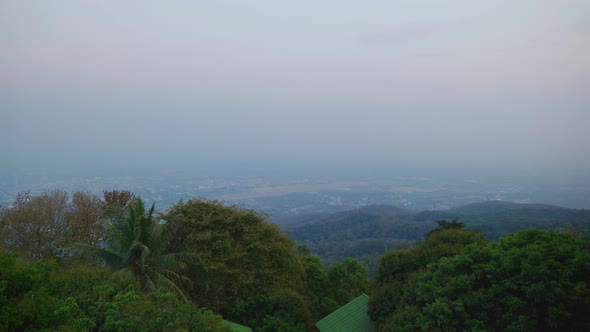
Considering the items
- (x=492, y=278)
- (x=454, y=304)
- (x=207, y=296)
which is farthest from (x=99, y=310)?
(x=492, y=278)

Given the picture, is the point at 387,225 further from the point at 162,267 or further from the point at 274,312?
the point at 162,267

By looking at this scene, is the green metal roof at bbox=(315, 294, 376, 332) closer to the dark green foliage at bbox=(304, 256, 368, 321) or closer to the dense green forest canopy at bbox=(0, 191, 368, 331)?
the dense green forest canopy at bbox=(0, 191, 368, 331)

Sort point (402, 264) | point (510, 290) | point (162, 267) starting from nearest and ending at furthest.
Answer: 1. point (510, 290)
2. point (162, 267)
3. point (402, 264)

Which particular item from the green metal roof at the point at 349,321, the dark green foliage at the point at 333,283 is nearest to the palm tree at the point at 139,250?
the green metal roof at the point at 349,321

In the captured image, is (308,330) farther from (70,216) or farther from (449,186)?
(449,186)

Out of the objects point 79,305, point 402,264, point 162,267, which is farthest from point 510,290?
point 79,305

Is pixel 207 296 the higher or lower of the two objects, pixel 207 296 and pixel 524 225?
the higher

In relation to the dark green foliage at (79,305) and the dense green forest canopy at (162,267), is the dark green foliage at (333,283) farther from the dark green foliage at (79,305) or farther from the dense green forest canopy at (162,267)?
the dark green foliage at (79,305)
